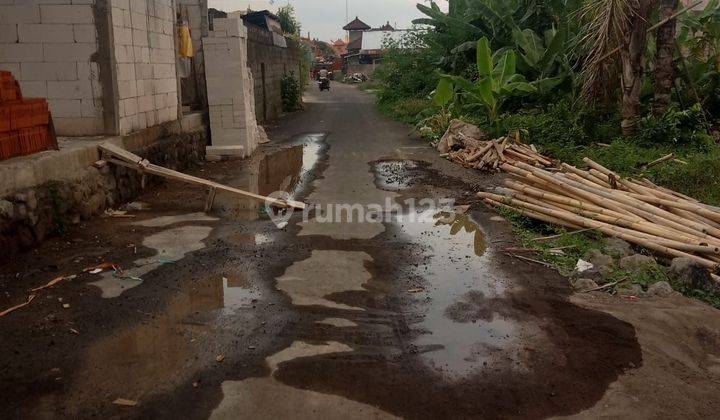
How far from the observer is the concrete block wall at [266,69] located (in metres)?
17.7

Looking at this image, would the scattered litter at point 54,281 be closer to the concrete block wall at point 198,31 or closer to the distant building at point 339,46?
the concrete block wall at point 198,31

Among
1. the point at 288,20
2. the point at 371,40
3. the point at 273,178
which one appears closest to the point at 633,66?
the point at 273,178

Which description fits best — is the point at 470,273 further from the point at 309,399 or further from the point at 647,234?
the point at 309,399

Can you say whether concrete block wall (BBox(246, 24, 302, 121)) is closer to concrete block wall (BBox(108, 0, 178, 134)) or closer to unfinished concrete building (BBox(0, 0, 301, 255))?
unfinished concrete building (BBox(0, 0, 301, 255))

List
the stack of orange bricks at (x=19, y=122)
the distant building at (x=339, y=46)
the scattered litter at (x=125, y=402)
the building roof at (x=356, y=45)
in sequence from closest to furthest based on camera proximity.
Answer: the scattered litter at (x=125, y=402) < the stack of orange bricks at (x=19, y=122) < the building roof at (x=356, y=45) < the distant building at (x=339, y=46)

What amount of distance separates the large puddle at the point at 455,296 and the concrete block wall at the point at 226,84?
5736 mm

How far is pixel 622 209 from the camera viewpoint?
620cm

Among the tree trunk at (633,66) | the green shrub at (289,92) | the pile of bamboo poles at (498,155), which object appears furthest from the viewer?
the green shrub at (289,92)

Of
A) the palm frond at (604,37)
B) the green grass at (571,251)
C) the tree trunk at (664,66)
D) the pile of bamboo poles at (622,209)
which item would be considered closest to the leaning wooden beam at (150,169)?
the green grass at (571,251)

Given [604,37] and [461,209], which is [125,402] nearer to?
[461,209]

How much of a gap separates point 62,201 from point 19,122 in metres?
0.92

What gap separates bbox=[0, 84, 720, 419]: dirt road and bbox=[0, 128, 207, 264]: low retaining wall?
0.21 m

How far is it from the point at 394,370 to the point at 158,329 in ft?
5.79

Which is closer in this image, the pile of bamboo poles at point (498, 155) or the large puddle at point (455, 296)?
the large puddle at point (455, 296)
